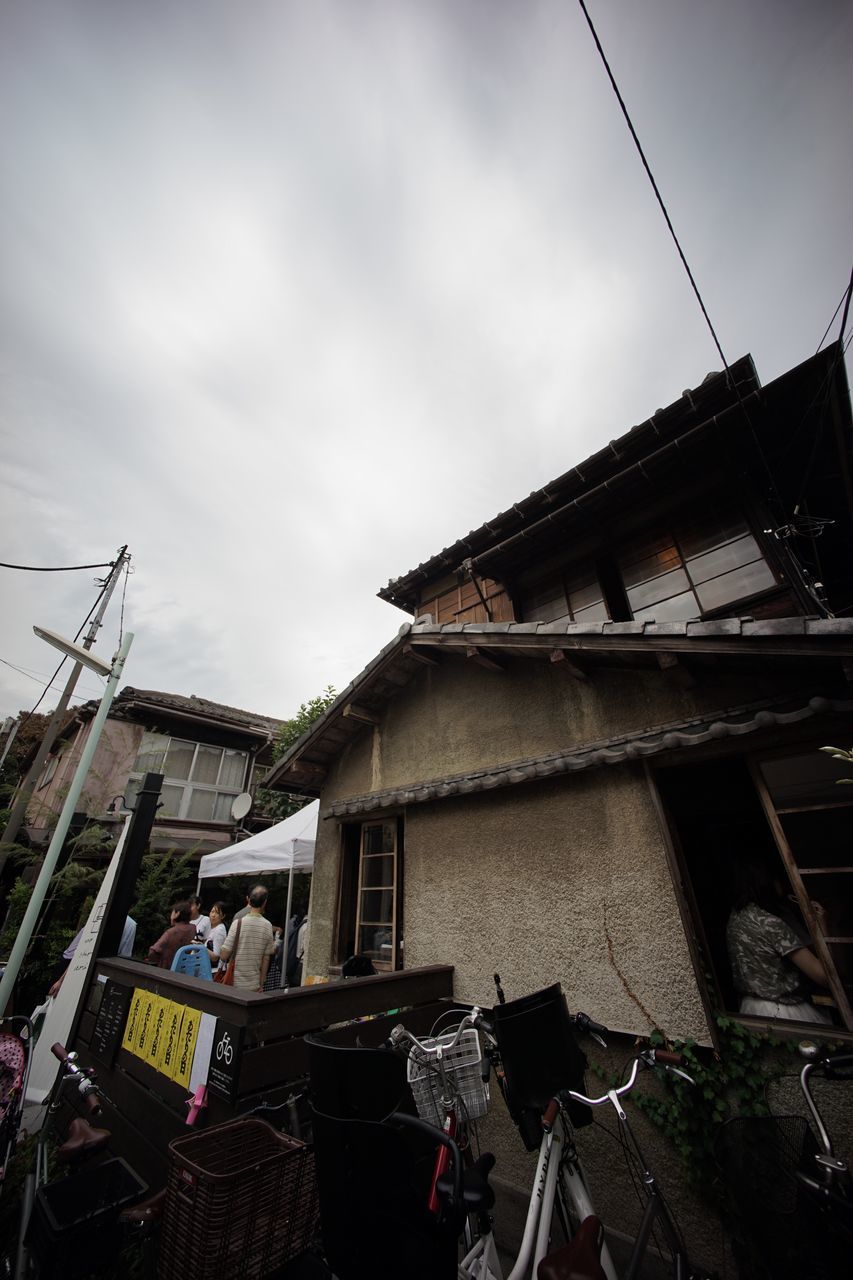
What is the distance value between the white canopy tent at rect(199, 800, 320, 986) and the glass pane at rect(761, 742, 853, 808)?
7.76 metres

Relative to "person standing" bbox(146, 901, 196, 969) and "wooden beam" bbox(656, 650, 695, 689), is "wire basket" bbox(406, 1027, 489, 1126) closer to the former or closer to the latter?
"wooden beam" bbox(656, 650, 695, 689)

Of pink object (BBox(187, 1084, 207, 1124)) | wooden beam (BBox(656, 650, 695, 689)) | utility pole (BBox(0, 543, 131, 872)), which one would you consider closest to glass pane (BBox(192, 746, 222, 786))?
utility pole (BBox(0, 543, 131, 872))

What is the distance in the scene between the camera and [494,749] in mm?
5391

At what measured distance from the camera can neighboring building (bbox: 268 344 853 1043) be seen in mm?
3600

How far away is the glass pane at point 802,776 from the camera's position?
364 centimetres

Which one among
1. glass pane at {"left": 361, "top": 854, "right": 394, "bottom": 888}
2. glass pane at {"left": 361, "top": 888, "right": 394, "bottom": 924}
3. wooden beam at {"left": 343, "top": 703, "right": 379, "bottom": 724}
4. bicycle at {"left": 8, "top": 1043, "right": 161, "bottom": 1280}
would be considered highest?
wooden beam at {"left": 343, "top": 703, "right": 379, "bottom": 724}

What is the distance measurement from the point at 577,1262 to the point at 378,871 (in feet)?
15.5

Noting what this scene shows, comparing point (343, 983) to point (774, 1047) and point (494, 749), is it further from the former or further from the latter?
point (774, 1047)

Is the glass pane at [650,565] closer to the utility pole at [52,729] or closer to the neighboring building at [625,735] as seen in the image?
the neighboring building at [625,735]

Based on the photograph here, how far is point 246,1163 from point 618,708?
410 cm

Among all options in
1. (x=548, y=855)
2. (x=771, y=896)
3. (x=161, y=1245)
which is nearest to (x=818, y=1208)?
(x=771, y=896)

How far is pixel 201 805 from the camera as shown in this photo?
55.0 feet

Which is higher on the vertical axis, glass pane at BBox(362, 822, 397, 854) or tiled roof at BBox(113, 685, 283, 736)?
tiled roof at BBox(113, 685, 283, 736)

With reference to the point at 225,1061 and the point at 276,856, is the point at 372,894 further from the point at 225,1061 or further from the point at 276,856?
the point at 276,856
